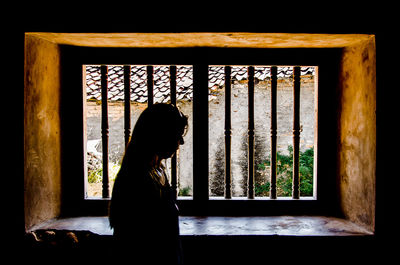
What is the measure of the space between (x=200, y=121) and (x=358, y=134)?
1079 millimetres

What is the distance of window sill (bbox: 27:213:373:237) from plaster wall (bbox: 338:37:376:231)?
16cm

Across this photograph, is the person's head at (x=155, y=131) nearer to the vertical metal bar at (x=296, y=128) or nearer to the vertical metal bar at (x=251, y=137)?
the vertical metal bar at (x=251, y=137)

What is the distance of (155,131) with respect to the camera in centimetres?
127

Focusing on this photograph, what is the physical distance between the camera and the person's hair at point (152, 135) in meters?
1.26

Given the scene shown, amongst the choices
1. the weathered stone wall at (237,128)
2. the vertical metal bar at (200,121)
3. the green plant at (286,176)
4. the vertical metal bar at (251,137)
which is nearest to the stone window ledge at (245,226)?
the vertical metal bar at (251,137)

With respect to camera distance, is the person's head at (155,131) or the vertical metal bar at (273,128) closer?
the person's head at (155,131)

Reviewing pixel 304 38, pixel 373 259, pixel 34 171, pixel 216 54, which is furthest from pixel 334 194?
pixel 34 171

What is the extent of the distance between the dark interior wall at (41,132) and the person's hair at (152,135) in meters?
0.84

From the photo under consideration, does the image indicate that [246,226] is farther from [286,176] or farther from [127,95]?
[286,176]

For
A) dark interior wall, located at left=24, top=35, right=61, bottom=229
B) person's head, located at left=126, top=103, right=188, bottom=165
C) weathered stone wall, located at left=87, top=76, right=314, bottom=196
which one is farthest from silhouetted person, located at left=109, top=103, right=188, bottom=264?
weathered stone wall, located at left=87, top=76, right=314, bottom=196

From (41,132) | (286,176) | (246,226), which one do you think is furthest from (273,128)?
(286,176)

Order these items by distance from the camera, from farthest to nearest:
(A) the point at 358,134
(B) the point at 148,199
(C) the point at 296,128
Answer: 1. (C) the point at 296,128
2. (A) the point at 358,134
3. (B) the point at 148,199
